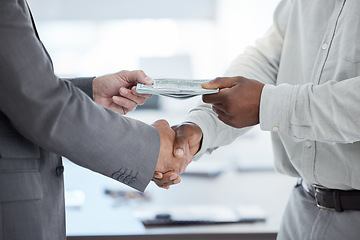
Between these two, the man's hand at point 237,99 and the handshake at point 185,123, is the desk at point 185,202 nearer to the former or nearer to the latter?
the handshake at point 185,123

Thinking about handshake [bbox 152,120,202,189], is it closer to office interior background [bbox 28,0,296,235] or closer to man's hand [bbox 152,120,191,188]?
man's hand [bbox 152,120,191,188]

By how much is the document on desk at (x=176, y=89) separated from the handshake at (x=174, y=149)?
0.16 metres

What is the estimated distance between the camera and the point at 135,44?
9.40 feet

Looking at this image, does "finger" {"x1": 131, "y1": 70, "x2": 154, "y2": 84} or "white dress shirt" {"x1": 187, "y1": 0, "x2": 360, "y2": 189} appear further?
"finger" {"x1": 131, "y1": 70, "x2": 154, "y2": 84}

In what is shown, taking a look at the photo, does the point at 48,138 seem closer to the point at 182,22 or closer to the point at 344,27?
the point at 344,27

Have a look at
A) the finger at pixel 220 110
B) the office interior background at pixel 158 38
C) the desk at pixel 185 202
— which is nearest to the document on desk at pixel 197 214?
the desk at pixel 185 202

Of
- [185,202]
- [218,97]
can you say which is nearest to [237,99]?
[218,97]

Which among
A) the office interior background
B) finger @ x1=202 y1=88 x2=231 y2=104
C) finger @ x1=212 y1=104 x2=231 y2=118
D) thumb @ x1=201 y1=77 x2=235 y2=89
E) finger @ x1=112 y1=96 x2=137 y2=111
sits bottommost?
the office interior background

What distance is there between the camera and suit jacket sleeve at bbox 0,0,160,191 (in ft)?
3.36

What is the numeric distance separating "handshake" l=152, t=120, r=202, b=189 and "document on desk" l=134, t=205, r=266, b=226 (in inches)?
26.4

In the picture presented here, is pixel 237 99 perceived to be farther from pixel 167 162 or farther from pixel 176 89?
pixel 167 162

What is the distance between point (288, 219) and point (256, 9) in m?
1.63

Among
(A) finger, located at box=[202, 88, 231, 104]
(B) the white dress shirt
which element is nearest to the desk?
(B) the white dress shirt

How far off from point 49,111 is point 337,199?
0.79 metres
